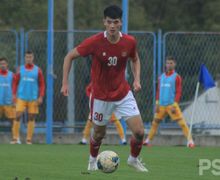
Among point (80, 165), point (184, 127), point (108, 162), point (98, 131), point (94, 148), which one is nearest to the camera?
point (108, 162)

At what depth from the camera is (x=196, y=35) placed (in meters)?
24.7

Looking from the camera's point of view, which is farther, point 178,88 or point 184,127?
point 184,127

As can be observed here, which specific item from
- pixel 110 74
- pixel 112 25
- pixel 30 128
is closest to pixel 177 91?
pixel 30 128

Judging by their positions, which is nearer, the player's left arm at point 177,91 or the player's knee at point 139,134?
the player's knee at point 139,134

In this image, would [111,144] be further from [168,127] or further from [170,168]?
[170,168]

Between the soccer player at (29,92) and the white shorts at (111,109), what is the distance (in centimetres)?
949

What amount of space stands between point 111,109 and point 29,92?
9889 mm

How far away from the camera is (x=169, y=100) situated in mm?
23297

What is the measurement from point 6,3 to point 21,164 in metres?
10.9

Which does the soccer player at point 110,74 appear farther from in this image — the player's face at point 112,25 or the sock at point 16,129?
the sock at point 16,129

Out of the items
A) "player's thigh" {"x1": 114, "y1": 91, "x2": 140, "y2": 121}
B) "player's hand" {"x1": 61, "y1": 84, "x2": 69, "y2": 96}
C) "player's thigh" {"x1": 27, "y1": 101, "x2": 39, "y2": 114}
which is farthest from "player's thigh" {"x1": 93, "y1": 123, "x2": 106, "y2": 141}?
"player's thigh" {"x1": 27, "y1": 101, "x2": 39, "y2": 114}

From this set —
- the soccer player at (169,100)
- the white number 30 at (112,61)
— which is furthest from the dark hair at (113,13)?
the soccer player at (169,100)

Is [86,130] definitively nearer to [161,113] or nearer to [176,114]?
[161,113]

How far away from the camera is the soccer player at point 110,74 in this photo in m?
13.6
